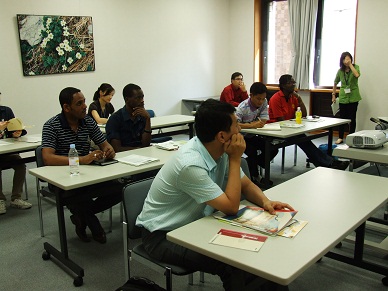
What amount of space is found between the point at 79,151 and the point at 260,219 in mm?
1866

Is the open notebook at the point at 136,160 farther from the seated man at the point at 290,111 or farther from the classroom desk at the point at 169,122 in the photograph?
the seated man at the point at 290,111

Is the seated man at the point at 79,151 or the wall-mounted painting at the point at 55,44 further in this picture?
the wall-mounted painting at the point at 55,44

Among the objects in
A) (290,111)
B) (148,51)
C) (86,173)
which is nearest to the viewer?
(86,173)

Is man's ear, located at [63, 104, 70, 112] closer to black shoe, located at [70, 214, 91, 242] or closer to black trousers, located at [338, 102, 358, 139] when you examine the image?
black shoe, located at [70, 214, 91, 242]

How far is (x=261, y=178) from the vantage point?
4688 millimetres

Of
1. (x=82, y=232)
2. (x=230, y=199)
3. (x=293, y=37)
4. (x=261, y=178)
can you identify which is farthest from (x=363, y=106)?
(x=230, y=199)

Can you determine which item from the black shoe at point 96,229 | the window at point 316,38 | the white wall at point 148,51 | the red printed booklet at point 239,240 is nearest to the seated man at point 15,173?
the black shoe at point 96,229

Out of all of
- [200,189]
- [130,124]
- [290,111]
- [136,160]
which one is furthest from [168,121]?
[200,189]

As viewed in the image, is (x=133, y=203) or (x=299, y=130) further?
(x=299, y=130)

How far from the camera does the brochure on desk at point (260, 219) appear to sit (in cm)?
165

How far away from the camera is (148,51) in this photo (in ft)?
23.2

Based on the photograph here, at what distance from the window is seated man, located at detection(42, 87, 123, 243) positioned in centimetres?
537

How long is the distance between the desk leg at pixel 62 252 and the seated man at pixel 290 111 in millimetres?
2911

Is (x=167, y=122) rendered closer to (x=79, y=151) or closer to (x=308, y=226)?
(x=79, y=151)
